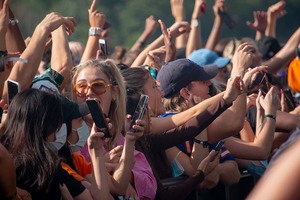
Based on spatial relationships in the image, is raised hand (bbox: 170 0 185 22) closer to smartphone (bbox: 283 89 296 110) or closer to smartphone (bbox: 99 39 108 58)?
smartphone (bbox: 283 89 296 110)

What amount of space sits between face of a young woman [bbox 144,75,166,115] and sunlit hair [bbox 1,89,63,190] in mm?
1600

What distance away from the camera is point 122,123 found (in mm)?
5387

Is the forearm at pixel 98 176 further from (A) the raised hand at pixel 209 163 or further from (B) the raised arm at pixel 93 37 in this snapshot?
(B) the raised arm at pixel 93 37

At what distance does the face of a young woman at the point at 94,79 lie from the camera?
536 centimetres

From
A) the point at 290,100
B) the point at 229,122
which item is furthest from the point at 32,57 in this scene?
the point at 290,100

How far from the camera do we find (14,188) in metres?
3.86

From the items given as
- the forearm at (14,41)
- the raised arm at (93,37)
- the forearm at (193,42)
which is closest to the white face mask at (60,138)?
the forearm at (14,41)

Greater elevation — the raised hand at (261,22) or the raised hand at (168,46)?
the raised hand at (168,46)

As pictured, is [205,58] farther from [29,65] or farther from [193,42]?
[29,65]

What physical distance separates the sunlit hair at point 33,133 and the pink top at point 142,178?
83cm

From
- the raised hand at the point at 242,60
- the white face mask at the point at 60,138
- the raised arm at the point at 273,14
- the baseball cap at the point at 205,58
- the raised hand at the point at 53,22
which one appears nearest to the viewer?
the white face mask at the point at 60,138

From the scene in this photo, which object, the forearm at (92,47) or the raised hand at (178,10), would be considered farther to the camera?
the raised hand at (178,10)

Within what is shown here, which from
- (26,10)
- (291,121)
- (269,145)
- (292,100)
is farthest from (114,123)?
(26,10)

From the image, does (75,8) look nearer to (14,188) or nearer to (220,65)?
(220,65)
